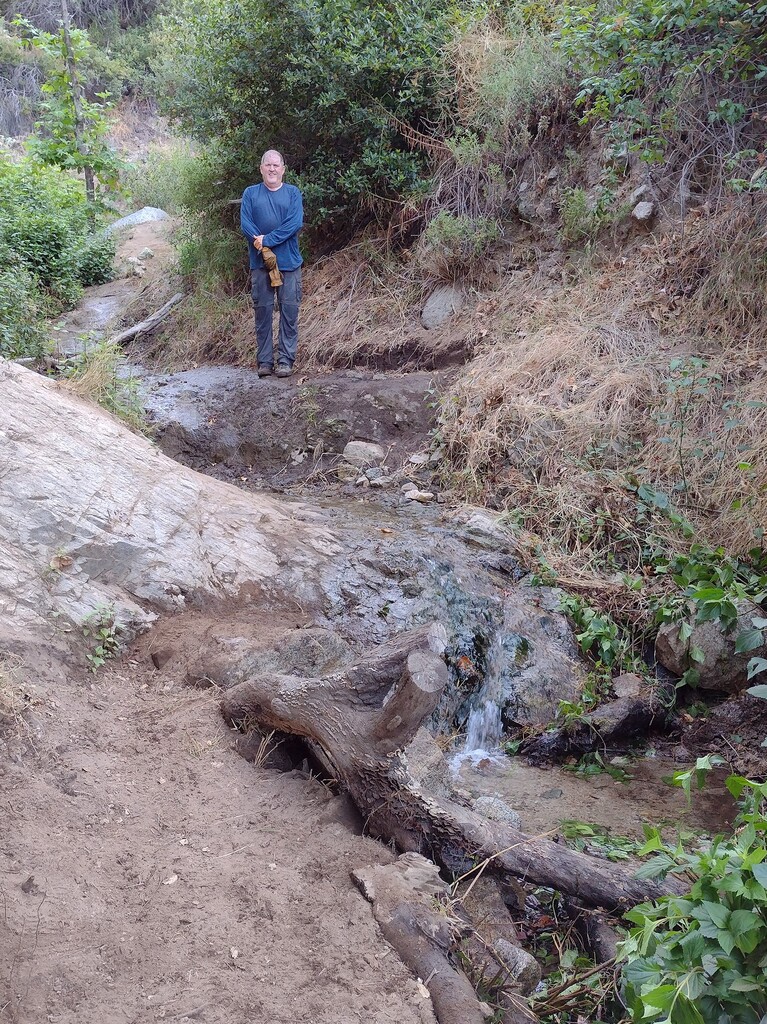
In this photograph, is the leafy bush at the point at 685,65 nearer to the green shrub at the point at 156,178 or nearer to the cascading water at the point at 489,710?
the cascading water at the point at 489,710

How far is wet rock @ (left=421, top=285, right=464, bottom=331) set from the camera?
7867mm

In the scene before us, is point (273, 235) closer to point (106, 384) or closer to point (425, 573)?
point (106, 384)

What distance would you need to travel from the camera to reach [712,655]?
4480mm

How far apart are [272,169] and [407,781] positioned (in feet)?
19.2

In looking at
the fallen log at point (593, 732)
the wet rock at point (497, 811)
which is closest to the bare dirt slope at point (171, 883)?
the wet rock at point (497, 811)

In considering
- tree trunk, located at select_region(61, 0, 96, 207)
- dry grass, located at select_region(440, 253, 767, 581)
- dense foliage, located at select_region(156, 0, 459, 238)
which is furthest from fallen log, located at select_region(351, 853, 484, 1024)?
tree trunk, located at select_region(61, 0, 96, 207)

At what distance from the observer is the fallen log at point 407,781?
2.91 metres

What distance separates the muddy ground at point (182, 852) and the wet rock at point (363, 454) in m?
2.28

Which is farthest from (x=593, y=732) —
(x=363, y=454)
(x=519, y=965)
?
(x=363, y=454)

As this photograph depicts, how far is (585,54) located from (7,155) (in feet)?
38.4

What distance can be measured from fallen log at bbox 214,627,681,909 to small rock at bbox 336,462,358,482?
3.28m

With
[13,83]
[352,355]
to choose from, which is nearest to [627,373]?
[352,355]

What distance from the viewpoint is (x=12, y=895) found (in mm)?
2428

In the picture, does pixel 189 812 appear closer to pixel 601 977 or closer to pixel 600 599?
pixel 601 977
